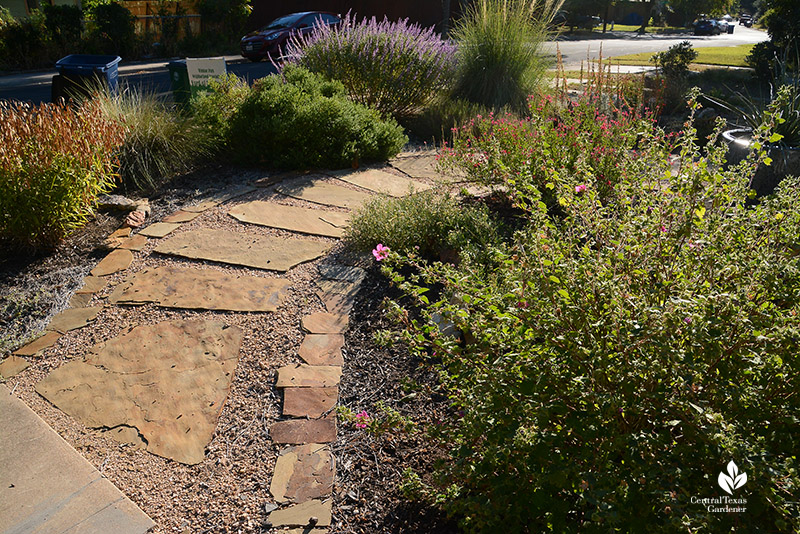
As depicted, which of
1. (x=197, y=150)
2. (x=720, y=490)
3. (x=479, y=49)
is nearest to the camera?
(x=720, y=490)

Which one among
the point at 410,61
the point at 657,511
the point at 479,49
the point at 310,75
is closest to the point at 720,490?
the point at 657,511

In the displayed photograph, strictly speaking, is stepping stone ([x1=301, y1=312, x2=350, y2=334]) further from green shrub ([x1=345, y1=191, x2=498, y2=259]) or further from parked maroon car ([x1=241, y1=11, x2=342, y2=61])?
parked maroon car ([x1=241, y1=11, x2=342, y2=61])

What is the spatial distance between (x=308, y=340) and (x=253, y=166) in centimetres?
340

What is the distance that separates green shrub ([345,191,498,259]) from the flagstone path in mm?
321

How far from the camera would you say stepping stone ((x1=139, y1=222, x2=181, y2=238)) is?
4.71 m

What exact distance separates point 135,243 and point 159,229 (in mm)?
290

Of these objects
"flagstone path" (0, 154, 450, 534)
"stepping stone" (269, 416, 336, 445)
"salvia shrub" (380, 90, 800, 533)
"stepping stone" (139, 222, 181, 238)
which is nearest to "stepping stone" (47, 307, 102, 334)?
"flagstone path" (0, 154, 450, 534)

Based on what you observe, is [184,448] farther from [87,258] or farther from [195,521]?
[87,258]

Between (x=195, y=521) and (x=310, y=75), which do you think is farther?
(x=310, y=75)

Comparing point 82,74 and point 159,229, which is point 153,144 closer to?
point 159,229

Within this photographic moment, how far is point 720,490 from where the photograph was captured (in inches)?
62.9

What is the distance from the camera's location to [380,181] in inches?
234

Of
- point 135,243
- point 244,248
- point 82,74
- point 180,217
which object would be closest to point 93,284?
point 135,243

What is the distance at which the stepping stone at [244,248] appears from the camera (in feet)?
14.2
